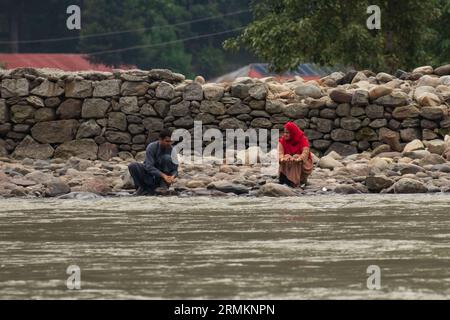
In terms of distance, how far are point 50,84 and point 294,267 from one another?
508 inches

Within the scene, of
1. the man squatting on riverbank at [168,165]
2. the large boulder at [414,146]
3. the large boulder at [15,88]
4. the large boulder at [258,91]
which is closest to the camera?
the man squatting on riverbank at [168,165]

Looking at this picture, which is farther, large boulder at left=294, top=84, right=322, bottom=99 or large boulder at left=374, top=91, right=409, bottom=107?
large boulder at left=294, top=84, right=322, bottom=99

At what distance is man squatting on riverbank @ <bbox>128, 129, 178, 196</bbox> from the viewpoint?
54.6 feet

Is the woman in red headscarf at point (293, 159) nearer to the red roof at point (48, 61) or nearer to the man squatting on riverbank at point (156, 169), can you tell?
the man squatting on riverbank at point (156, 169)

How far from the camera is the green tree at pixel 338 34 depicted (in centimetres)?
2725

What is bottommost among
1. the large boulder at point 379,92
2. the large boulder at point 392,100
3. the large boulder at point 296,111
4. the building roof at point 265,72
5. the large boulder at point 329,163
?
the large boulder at point 329,163

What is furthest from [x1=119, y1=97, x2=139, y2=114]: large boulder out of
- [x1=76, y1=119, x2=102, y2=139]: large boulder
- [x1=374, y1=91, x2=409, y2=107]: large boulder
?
[x1=374, y1=91, x2=409, y2=107]: large boulder

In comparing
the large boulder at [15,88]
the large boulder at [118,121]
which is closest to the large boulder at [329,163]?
the large boulder at [118,121]

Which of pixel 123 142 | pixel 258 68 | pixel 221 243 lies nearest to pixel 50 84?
pixel 123 142

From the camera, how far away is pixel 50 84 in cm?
2184

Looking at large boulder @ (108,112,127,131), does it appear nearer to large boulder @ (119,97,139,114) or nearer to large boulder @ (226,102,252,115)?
large boulder @ (119,97,139,114)

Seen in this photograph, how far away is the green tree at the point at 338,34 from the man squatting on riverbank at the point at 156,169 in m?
10.9

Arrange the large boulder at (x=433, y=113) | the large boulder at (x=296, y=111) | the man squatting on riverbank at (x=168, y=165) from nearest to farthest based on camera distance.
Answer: the man squatting on riverbank at (x=168, y=165)
the large boulder at (x=433, y=113)
the large boulder at (x=296, y=111)

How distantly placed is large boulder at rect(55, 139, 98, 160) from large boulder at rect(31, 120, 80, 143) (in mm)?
125
